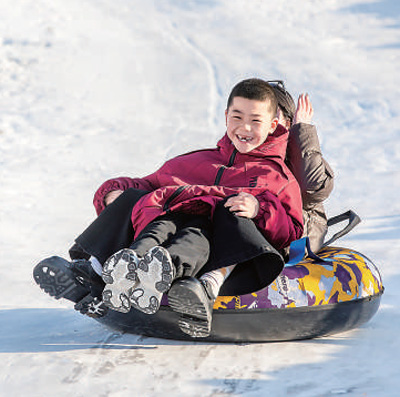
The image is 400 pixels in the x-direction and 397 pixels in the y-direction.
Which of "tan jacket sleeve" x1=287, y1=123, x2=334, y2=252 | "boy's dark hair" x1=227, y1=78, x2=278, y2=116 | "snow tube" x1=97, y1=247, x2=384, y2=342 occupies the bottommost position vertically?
"snow tube" x1=97, y1=247, x2=384, y2=342

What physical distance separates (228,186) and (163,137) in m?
6.04

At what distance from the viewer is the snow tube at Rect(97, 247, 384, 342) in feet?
9.20

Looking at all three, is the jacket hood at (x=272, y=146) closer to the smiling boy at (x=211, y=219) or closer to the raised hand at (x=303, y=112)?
the smiling boy at (x=211, y=219)

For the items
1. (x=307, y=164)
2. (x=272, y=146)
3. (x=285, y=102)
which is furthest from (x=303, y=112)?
(x=272, y=146)

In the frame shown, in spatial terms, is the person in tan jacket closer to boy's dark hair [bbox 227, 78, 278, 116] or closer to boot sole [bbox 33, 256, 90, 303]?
boy's dark hair [bbox 227, 78, 278, 116]

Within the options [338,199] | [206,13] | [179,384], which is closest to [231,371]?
[179,384]

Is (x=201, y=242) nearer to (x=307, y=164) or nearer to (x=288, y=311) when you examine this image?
(x=288, y=311)

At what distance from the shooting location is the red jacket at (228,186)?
9.55 ft

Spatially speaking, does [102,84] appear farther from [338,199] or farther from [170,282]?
[170,282]

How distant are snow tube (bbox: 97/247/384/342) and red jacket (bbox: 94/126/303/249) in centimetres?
22

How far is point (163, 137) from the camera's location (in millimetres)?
9086

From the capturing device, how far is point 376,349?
113 inches

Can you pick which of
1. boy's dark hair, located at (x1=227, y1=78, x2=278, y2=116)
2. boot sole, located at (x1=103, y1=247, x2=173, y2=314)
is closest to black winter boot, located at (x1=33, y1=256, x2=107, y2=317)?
boot sole, located at (x1=103, y1=247, x2=173, y2=314)

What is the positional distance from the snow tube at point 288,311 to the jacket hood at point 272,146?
1.87 feet
